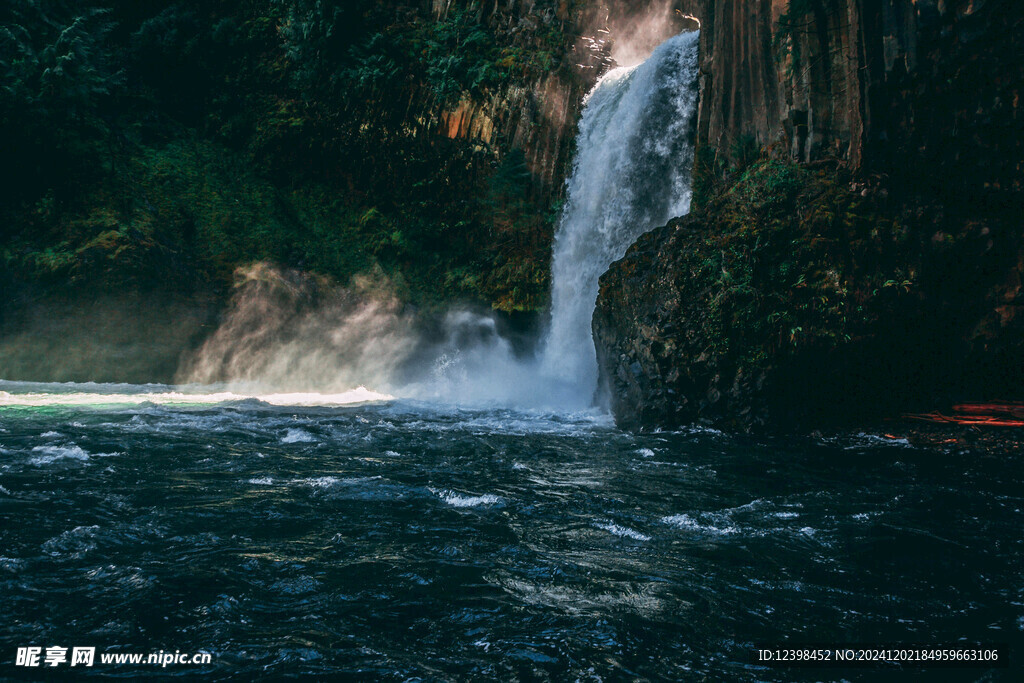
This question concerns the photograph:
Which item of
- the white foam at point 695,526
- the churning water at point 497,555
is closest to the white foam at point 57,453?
the churning water at point 497,555

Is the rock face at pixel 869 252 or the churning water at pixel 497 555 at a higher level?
the rock face at pixel 869 252

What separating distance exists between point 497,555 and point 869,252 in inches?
314

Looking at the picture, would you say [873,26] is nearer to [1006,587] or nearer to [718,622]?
[1006,587]

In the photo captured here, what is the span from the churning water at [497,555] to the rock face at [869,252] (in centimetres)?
162

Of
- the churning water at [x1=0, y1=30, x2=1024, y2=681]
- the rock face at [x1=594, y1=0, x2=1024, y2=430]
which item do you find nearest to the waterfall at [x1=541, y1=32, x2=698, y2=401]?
the rock face at [x1=594, y1=0, x2=1024, y2=430]

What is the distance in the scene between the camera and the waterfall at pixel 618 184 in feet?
47.2

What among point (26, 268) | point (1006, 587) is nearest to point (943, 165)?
point (1006, 587)

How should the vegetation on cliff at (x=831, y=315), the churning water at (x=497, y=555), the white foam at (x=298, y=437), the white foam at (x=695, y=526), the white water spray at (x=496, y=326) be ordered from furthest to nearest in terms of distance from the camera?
1. the white water spray at (x=496, y=326)
2. the vegetation on cliff at (x=831, y=315)
3. the white foam at (x=298, y=437)
4. the white foam at (x=695, y=526)
5. the churning water at (x=497, y=555)

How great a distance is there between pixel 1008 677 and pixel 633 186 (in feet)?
42.7

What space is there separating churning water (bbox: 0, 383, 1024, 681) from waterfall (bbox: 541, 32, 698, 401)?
7095 mm

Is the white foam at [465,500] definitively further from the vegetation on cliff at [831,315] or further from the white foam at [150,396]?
the white foam at [150,396]

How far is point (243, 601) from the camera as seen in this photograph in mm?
3744

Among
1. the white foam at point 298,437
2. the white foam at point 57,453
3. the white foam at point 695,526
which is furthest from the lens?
the white foam at point 298,437

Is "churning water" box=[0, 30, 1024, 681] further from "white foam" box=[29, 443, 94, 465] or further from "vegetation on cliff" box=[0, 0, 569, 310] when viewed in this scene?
"vegetation on cliff" box=[0, 0, 569, 310]
